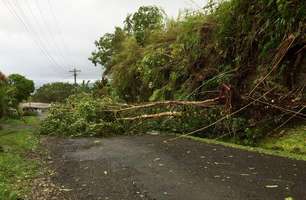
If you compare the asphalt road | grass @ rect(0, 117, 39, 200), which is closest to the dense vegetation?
the asphalt road

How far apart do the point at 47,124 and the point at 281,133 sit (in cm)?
901

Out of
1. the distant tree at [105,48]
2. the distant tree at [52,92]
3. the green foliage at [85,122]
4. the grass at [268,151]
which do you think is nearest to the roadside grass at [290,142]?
the grass at [268,151]

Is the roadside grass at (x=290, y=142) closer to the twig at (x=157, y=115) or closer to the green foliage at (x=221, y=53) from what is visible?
the green foliage at (x=221, y=53)

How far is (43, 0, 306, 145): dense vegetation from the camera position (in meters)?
9.17

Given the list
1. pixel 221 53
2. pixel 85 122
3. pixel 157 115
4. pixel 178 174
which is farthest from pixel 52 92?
pixel 178 174

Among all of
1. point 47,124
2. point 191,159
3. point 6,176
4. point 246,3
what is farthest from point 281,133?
point 47,124

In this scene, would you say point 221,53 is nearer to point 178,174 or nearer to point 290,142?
point 290,142

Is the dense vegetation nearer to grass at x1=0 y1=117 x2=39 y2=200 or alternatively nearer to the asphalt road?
the asphalt road

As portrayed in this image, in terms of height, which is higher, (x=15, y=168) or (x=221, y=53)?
(x=221, y=53)

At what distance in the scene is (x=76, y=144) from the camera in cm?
1139

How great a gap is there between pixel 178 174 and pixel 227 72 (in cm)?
481

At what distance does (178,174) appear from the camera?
6.63 m

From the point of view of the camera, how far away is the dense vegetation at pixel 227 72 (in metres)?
9.17

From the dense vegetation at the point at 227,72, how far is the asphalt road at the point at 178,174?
4.24 feet
